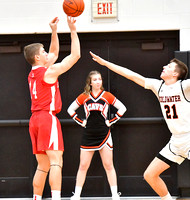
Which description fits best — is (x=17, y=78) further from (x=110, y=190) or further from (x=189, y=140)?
(x=189, y=140)

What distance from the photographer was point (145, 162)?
699cm

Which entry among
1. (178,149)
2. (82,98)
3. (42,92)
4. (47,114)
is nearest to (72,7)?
(42,92)

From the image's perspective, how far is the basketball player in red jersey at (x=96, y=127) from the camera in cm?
645

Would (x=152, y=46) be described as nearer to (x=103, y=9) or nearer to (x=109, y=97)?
(x=103, y=9)

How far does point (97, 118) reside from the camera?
6520 mm

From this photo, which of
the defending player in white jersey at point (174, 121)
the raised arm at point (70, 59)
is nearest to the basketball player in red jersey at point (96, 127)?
the defending player in white jersey at point (174, 121)

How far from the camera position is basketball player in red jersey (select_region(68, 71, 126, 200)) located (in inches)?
254

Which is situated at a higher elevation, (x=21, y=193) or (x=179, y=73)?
(x=179, y=73)

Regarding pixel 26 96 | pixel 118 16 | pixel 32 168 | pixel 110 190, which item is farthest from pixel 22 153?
pixel 118 16

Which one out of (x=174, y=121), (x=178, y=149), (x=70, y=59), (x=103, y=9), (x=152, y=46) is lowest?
(x=178, y=149)

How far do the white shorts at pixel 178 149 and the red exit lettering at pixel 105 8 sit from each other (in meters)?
2.42

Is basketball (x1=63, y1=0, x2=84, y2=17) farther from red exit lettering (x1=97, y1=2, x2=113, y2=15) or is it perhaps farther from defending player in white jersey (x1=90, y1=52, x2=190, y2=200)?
red exit lettering (x1=97, y1=2, x2=113, y2=15)

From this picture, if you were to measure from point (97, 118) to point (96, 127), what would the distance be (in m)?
0.13

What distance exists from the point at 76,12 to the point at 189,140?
208 cm
